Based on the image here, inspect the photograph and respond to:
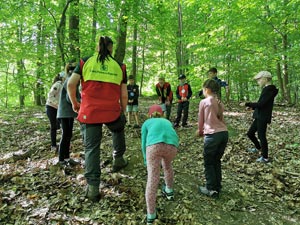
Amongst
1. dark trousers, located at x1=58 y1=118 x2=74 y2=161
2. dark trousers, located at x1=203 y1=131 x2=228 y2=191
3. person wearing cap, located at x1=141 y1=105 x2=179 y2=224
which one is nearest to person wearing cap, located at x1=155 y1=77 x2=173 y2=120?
dark trousers, located at x1=58 y1=118 x2=74 y2=161

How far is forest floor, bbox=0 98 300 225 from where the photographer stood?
11.6ft

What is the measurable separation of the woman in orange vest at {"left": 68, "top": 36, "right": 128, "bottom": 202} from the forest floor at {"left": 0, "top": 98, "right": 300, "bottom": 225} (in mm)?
470

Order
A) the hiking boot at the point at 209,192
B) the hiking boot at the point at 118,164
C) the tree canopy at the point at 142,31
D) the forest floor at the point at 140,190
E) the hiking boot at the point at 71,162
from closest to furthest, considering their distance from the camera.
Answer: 1. the forest floor at the point at 140,190
2. the hiking boot at the point at 209,192
3. the hiking boot at the point at 118,164
4. the hiking boot at the point at 71,162
5. the tree canopy at the point at 142,31

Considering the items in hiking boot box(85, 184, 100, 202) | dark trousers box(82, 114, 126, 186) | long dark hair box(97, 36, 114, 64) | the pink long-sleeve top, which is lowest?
hiking boot box(85, 184, 100, 202)

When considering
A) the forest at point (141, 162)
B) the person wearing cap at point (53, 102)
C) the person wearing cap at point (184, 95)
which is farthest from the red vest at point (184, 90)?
the person wearing cap at point (53, 102)

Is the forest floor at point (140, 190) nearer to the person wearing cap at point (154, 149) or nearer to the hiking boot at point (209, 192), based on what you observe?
the hiking boot at point (209, 192)

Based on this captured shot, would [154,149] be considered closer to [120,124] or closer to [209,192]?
[120,124]

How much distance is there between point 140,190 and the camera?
416 cm

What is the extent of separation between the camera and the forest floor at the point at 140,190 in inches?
139

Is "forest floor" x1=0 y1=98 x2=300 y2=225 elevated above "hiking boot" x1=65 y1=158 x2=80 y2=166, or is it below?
below

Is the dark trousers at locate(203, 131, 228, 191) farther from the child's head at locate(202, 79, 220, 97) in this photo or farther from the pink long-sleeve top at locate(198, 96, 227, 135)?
the child's head at locate(202, 79, 220, 97)

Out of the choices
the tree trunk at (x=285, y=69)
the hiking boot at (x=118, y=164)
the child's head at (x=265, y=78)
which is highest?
the tree trunk at (x=285, y=69)

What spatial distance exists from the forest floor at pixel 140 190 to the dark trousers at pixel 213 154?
1.09 ft

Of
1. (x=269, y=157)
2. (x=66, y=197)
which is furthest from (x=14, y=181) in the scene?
(x=269, y=157)
